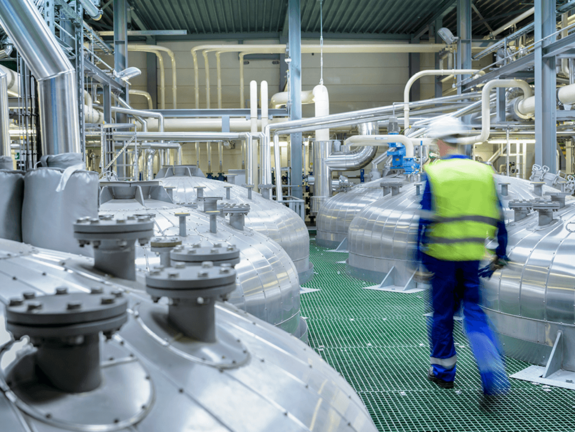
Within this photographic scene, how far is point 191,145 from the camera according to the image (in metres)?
19.0

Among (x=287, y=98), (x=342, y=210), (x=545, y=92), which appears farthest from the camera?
(x=287, y=98)

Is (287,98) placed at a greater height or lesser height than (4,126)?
greater

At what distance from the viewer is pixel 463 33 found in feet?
45.4

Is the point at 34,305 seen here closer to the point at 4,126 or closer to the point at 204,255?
the point at 204,255

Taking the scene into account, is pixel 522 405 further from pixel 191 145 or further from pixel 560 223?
pixel 191 145

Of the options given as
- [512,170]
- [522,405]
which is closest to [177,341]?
[522,405]

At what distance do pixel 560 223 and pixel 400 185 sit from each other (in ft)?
13.3

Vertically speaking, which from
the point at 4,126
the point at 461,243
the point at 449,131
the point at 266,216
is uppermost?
the point at 4,126

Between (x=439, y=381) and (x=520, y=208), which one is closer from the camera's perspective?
(x=439, y=381)

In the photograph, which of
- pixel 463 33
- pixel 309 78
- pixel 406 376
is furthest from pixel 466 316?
pixel 309 78

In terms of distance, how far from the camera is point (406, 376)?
4000 millimetres

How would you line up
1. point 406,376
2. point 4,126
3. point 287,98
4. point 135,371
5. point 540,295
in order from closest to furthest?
point 135,371, point 406,376, point 540,295, point 4,126, point 287,98

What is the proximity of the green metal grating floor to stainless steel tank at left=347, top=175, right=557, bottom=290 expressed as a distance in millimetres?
688

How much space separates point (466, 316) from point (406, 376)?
99 centimetres
